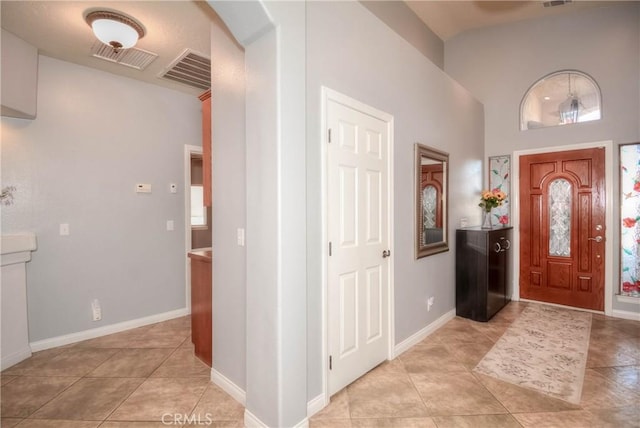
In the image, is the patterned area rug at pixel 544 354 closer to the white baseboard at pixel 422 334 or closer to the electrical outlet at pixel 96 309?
the white baseboard at pixel 422 334

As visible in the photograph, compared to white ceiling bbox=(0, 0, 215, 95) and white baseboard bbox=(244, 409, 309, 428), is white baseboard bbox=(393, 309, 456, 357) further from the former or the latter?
white ceiling bbox=(0, 0, 215, 95)

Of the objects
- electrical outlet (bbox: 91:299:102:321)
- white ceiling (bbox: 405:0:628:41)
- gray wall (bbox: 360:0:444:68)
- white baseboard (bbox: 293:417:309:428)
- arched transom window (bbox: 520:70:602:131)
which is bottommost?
white baseboard (bbox: 293:417:309:428)

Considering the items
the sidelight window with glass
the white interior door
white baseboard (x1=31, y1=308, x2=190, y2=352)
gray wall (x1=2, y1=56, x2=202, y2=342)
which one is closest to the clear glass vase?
the sidelight window with glass

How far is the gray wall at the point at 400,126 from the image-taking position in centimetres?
203

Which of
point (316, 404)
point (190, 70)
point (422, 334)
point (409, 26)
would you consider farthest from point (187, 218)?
point (409, 26)

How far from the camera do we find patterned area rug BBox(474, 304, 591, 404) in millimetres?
2357

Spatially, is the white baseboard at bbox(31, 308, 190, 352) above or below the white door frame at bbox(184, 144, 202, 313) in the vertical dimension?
below

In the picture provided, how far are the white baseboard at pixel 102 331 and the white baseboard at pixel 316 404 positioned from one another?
105 inches

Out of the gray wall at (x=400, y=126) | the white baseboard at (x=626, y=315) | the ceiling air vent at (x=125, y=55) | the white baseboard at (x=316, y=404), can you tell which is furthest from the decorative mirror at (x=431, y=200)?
the ceiling air vent at (x=125, y=55)

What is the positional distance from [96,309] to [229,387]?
6.95ft

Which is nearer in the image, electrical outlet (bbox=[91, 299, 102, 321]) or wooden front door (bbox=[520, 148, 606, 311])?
electrical outlet (bbox=[91, 299, 102, 321])

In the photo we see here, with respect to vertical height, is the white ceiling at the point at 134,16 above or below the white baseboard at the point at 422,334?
above

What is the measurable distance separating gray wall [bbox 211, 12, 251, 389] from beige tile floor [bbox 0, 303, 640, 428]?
0.37 meters

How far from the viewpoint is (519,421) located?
6.36ft
